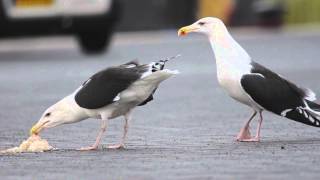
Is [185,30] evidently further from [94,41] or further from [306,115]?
[94,41]

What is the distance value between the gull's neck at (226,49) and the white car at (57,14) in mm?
11124

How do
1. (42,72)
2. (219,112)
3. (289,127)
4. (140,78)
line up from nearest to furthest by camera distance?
(140,78) → (289,127) → (219,112) → (42,72)

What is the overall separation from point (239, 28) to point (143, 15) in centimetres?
334

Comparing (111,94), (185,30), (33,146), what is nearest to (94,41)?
(185,30)

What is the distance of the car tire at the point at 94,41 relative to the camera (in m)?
20.2

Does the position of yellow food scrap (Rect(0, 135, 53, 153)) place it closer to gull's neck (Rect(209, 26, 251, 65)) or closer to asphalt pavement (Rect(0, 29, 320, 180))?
asphalt pavement (Rect(0, 29, 320, 180))

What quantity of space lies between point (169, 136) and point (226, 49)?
104 cm

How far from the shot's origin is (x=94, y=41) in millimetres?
20578

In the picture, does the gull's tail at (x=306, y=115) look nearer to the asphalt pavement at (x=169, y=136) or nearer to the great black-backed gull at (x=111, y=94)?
the asphalt pavement at (x=169, y=136)

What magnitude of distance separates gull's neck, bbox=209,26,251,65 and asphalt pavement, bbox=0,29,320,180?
561 mm

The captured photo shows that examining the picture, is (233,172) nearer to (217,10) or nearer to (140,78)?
(140,78)

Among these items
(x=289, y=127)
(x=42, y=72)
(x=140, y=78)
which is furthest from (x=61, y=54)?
(x=140, y=78)

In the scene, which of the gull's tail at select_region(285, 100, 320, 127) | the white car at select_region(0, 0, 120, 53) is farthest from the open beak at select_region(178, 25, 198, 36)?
the white car at select_region(0, 0, 120, 53)

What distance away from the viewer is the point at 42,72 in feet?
55.3
